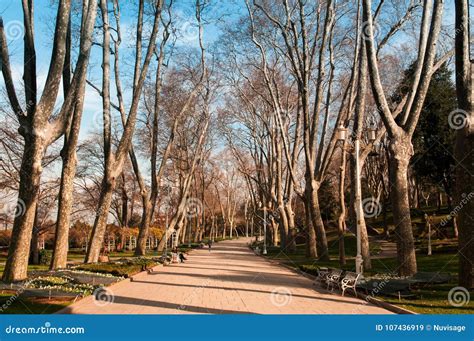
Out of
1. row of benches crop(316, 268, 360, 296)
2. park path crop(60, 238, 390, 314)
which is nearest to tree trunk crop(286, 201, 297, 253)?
park path crop(60, 238, 390, 314)

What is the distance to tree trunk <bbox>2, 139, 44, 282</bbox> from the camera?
13.7m

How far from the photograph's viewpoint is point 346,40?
94.2 feet

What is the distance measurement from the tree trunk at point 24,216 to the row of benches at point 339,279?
928 cm

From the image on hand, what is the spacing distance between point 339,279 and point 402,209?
3098mm

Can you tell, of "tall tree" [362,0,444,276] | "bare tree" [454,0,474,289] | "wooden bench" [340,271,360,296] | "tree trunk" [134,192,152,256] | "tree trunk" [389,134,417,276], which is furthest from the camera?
"tree trunk" [134,192,152,256]

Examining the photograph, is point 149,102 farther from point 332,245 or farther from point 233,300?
point 233,300

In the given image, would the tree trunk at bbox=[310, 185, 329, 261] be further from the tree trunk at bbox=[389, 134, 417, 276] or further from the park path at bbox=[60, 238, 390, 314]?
the tree trunk at bbox=[389, 134, 417, 276]

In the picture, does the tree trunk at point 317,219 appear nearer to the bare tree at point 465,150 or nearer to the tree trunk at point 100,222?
the tree trunk at point 100,222

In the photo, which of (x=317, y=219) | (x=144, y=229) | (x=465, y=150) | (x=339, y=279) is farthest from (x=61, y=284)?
(x=144, y=229)

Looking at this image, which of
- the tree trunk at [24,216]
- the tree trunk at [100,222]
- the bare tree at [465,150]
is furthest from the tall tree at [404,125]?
the tree trunk at [100,222]

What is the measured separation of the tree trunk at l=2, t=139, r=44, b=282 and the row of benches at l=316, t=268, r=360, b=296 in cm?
928

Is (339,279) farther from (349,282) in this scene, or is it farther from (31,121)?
(31,121)

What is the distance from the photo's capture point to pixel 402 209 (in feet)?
50.6

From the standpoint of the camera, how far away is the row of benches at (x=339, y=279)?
46.1ft
